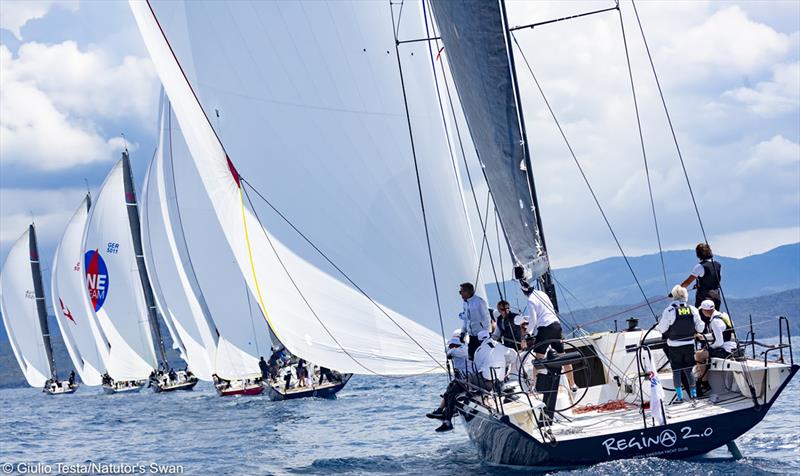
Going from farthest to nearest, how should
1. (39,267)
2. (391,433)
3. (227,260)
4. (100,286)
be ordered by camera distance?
1. (39,267)
2. (100,286)
3. (227,260)
4. (391,433)

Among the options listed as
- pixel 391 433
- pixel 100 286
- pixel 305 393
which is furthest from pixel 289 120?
pixel 100 286

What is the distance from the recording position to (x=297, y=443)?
68.8 ft

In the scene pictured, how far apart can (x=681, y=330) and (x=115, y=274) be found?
4567 centimetres

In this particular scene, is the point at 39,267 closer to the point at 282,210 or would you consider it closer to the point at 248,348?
the point at 248,348

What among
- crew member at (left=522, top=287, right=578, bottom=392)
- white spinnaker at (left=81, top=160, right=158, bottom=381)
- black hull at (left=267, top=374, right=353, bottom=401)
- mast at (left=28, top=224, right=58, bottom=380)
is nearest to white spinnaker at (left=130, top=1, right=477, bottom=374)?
crew member at (left=522, top=287, right=578, bottom=392)

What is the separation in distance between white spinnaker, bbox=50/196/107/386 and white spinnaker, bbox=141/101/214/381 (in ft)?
45.1

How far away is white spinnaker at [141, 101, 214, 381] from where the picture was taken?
42.8 metres

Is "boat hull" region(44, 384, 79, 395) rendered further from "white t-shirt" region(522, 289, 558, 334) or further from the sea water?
"white t-shirt" region(522, 289, 558, 334)

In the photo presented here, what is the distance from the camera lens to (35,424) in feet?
114

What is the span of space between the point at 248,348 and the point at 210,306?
9.25 ft

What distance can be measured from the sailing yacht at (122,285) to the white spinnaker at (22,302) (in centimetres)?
1497

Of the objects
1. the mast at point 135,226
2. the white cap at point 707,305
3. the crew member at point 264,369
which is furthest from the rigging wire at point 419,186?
the mast at point 135,226

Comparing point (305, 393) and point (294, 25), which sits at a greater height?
point (294, 25)

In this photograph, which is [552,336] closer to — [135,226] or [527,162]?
[527,162]
